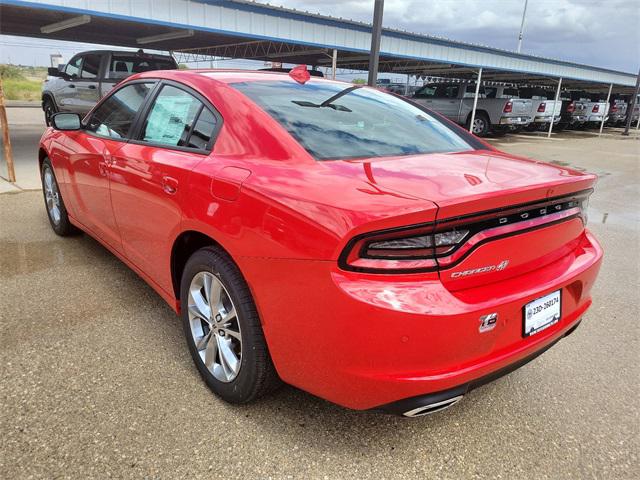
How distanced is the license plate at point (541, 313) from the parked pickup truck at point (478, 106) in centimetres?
1656

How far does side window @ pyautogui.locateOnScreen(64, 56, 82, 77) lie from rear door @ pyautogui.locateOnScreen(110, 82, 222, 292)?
32.9ft

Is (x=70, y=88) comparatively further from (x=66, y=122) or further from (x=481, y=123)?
(x=481, y=123)

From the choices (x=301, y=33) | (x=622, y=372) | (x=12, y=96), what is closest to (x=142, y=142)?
(x=622, y=372)

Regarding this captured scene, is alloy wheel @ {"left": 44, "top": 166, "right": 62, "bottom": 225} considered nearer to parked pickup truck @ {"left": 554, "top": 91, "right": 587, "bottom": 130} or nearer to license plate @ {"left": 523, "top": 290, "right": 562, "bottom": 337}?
license plate @ {"left": 523, "top": 290, "right": 562, "bottom": 337}

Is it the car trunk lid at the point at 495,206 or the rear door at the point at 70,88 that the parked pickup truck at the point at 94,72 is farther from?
the car trunk lid at the point at 495,206

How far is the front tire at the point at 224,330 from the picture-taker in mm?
2033

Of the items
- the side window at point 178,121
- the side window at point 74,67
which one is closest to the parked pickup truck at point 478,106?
the side window at point 74,67

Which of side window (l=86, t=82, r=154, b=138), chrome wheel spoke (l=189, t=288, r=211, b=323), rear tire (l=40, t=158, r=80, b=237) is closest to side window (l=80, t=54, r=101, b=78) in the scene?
rear tire (l=40, t=158, r=80, b=237)

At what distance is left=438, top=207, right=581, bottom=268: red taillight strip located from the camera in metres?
1.69

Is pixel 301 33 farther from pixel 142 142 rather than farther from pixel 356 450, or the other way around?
pixel 356 450

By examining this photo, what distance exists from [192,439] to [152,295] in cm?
163

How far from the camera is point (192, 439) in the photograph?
2.06 metres

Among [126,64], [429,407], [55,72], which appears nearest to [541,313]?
[429,407]

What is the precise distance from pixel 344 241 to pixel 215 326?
3.25 feet
